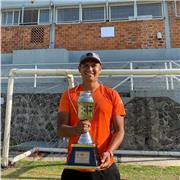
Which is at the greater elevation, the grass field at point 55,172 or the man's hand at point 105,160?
the man's hand at point 105,160

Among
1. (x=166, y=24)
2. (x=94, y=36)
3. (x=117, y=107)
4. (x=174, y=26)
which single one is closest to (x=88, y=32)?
(x=94, y=36)

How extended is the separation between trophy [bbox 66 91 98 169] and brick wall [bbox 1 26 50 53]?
38.1 ft

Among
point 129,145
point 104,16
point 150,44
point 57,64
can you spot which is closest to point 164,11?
point 150,44

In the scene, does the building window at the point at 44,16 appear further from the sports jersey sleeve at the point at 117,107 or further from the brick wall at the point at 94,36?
the sports jersey sleeve at the point at 117,107

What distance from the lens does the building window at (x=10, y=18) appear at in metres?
13.9

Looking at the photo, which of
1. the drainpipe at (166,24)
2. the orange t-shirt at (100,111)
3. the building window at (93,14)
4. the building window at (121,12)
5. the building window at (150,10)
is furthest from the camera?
the building window at (93,14)

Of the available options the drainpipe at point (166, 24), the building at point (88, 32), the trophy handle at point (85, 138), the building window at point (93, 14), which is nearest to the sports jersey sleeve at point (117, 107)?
the trophy handle at point (85, 138)

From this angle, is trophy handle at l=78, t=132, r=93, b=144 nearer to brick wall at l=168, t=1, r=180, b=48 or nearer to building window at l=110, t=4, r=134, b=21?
brick wall at l=168, t=1, r=180, b=48

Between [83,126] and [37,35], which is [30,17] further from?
[83,126]

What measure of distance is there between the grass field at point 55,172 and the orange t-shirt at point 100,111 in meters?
2.94

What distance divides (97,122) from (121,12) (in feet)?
38.9

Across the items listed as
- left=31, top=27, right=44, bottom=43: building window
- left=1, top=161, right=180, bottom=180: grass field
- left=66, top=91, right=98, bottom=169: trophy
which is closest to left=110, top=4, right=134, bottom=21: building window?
left=31, top=27, right=44, bottom=43: building window

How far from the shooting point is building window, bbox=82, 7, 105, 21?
13273 millimetres

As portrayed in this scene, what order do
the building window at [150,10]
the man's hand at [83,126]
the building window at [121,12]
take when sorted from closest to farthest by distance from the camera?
the man's hand at [83,126], the building window at [150,10], the building window at [121,12]
